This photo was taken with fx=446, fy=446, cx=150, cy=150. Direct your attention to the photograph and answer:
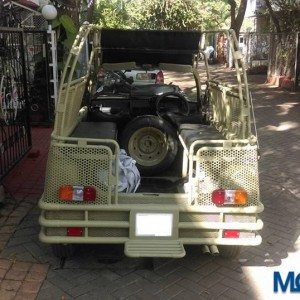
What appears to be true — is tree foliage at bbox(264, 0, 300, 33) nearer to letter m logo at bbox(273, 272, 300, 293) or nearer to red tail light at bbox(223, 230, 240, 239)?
letter m logo at bbox(273, 272, 300, 293)

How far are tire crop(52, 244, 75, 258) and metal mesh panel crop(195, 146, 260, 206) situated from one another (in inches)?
49.3

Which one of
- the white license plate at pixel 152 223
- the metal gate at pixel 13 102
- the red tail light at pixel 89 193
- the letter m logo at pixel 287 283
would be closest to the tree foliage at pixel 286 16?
the metal gate at pixel 13 102

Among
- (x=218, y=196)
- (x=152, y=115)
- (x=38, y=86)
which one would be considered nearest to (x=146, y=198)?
(x=218, y=196)

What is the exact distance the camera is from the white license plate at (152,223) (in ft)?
11.8

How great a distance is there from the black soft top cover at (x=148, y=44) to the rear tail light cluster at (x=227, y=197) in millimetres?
2328

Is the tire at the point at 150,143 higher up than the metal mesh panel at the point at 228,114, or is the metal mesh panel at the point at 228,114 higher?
the metal mesh panel at the point at 228,114

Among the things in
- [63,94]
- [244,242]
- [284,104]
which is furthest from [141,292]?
[284,104]

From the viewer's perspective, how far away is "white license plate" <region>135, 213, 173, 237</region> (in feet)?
11.8

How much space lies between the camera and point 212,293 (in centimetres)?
359

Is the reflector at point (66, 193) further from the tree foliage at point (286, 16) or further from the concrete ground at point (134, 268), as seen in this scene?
the tree foliage at point (286, 16)

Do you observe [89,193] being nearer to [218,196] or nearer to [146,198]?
[146,198]

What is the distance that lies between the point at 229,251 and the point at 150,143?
1364mm

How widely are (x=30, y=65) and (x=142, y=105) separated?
5.26 metres

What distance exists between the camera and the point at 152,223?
360cm
